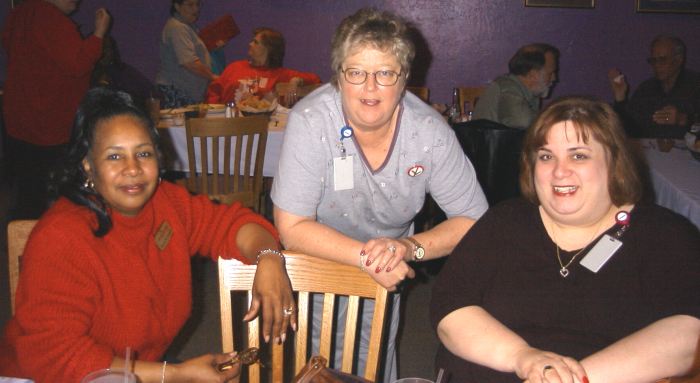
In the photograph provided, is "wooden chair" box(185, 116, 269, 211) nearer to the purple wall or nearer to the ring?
the ring

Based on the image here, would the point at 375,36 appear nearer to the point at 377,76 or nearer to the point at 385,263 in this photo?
the point at 377,76

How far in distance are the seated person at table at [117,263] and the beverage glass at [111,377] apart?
220 millimetres

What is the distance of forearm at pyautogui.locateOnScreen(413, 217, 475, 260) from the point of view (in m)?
1.69

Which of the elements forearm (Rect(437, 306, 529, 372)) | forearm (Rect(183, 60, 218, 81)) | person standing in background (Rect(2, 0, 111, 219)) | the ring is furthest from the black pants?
the ring

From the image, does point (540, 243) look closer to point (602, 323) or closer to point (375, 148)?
point (602, 323)

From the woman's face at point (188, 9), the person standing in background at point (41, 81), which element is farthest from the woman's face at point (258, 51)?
the person standing in background at point (41, 81)

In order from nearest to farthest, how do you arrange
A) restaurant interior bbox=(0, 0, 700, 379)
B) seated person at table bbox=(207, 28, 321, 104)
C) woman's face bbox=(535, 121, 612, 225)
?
woman's face bbox=(535, 121, 612, 225) < seated person at table bbox=(207, 28, 321, 104) < restaurant interior bbox=(0, 0, 700, 379)

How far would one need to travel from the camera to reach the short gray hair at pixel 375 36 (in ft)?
5.13

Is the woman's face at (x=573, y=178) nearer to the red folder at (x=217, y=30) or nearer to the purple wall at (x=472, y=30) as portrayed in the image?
the purple wall at (x=472, y=30)

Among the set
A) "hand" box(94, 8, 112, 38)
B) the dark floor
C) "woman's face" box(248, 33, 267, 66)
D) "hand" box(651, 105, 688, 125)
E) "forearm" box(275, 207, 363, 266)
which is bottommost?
the dark floor

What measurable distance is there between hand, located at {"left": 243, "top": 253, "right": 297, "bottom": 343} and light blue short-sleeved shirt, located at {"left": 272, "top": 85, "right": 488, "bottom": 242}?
0.88 ft

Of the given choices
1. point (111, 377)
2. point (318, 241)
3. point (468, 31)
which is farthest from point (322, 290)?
point (468, 31)

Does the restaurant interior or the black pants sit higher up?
the restaurant interior

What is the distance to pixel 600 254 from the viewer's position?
1.47m
